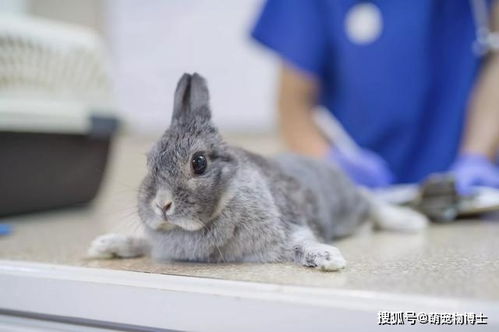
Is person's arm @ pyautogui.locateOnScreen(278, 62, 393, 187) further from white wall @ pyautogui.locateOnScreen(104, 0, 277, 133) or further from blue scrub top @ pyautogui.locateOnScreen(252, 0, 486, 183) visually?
white wall @ pyautogui.locateOnScreen(104, 0, 277, 133)

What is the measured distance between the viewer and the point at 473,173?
1.22m

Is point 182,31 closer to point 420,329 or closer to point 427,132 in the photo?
point 427,132

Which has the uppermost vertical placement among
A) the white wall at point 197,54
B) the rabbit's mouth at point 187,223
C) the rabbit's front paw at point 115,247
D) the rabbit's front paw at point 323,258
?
the white wall at point 197,54

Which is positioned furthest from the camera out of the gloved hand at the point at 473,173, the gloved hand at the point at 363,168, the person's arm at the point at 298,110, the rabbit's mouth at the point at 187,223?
the person's arm at the point at 298,110

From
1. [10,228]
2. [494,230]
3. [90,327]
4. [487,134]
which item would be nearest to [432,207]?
[494,230]

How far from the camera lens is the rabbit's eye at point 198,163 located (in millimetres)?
612

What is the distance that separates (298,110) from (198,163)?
1068mm

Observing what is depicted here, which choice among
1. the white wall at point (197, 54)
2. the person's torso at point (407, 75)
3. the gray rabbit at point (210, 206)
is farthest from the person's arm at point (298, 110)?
the gray rabbit at point (210, 206)

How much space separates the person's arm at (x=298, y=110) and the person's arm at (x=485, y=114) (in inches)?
16.5

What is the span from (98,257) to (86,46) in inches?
28.6

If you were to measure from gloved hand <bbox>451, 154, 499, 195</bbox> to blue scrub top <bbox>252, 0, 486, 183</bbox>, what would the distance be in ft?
0.47

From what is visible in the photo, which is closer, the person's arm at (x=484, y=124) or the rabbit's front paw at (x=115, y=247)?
the rabbit's front paw at (x=115, y=247)

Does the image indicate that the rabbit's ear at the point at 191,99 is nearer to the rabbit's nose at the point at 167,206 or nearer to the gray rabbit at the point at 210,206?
the gray rabbit at the point at 210,206

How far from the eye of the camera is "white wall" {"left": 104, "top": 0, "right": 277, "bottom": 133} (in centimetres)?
201
